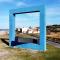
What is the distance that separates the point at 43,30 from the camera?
16984 mm

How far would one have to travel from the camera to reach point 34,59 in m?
12.5

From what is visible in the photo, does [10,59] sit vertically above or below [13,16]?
below

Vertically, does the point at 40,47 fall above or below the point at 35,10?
below

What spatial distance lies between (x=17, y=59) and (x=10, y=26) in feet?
24.5

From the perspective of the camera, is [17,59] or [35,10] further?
[35,10]

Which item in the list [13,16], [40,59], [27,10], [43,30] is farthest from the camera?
[13,16]

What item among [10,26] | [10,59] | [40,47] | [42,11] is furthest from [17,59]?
[10,26]

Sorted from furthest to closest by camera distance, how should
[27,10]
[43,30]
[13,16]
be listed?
1. [13,16]
2. [27,10]
3. [43,30]

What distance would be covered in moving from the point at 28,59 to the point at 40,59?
79 cm

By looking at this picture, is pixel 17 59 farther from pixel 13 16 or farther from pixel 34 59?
pixel 13 16

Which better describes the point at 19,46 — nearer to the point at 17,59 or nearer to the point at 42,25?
the point at 42,25

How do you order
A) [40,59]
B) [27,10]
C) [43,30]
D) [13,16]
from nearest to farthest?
1. [40,59]
2. [43,30]
3. [27,10]
4. [13,16]

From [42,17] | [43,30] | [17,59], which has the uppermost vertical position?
[42,17]

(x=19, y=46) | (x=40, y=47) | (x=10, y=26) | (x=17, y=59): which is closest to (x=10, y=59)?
(x=17, y=59)
